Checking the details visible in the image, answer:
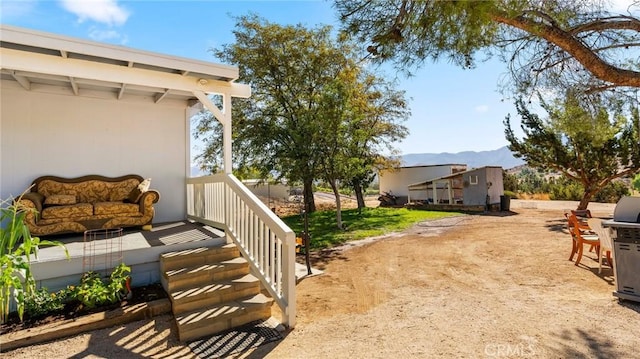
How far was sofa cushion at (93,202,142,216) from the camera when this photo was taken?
513 centimetres

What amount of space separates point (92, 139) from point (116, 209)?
60.3 inches

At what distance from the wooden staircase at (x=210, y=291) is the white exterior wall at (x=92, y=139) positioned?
2787mm

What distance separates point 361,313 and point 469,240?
510 centimetres

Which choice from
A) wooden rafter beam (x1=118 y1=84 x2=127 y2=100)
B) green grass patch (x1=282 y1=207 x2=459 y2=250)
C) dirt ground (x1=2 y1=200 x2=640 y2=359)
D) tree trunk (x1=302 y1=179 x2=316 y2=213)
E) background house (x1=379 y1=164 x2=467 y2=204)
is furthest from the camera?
background house (x1=379 y1=164 x2=467 y2=204)

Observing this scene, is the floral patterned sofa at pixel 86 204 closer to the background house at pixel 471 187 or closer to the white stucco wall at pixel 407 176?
the background house at pixel 471 187

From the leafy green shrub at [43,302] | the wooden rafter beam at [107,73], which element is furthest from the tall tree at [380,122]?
the leafy green shrub at [43,302]

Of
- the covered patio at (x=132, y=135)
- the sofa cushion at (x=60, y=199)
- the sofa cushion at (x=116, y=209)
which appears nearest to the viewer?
the covered patio at (x=132, y=135)

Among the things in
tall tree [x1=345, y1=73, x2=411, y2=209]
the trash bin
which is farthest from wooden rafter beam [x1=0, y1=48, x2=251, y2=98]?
the trash bin

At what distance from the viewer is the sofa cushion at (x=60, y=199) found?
195 inches

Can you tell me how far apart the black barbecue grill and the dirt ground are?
0.55 feet

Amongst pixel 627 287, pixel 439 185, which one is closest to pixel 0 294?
pixel 627 287

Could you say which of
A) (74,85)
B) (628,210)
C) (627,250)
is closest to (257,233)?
(74,85)

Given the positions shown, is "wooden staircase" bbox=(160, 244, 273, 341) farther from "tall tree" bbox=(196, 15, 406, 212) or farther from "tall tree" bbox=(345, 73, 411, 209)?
"tall tree" bbox=(345, 73, 411, 209)

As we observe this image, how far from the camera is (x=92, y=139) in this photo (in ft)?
19.0
